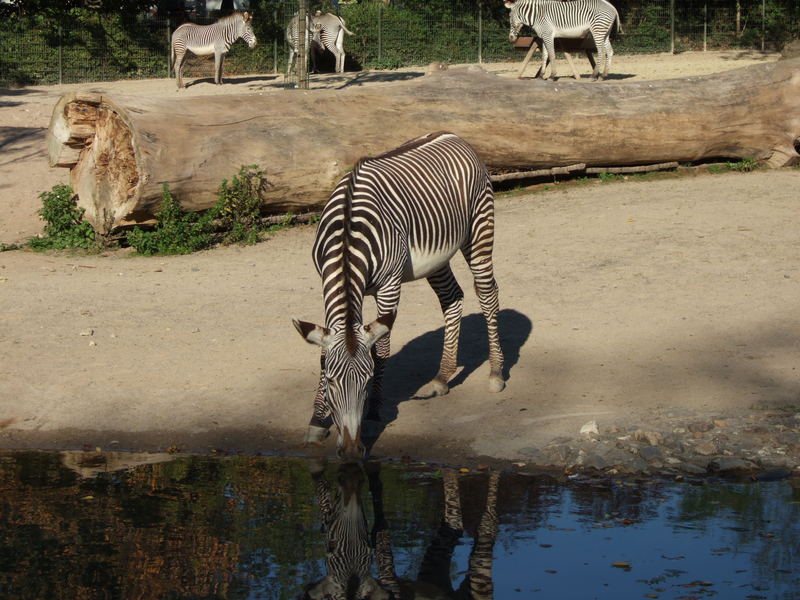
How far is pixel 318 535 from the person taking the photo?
17.0ft

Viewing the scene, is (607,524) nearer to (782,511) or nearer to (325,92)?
(782,511)

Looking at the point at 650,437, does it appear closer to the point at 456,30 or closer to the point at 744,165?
the point at 744,165

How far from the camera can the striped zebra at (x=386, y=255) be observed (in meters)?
5.77

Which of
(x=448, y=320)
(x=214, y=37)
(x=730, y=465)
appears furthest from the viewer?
(x=214, y=37)

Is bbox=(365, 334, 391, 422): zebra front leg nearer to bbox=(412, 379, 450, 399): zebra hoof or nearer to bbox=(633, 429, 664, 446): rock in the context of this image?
bbox=(412, 379, 450, 399): zebra hoof

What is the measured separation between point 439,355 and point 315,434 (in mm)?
2057

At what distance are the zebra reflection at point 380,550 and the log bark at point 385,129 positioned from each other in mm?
6287

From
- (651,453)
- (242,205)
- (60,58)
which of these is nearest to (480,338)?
(651,453)

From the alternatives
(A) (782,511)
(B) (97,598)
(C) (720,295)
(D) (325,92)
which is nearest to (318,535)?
(B) (97,598)

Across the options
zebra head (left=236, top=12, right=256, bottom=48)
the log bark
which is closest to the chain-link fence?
zebra head (left=236, top=12, right=256, bottom=48)

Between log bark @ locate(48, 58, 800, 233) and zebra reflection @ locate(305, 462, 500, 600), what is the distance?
6287 millimetres

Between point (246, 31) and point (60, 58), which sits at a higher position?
point (246, 31)

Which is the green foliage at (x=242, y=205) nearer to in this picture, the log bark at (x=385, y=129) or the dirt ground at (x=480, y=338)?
the log bark at (x=385, y=129)

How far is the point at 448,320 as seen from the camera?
25.3 ft
